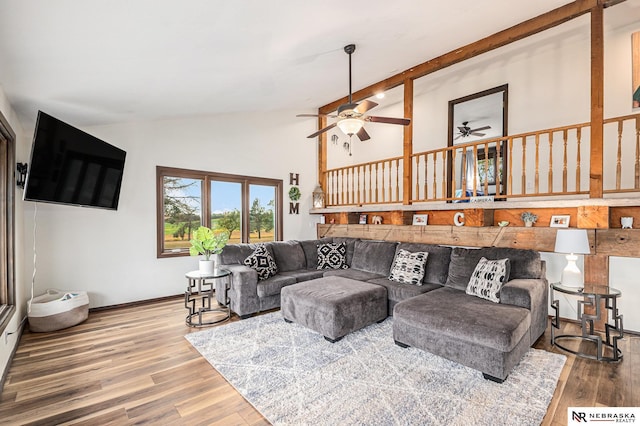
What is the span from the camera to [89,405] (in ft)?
6.98

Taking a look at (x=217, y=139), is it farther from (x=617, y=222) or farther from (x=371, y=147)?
(x=617, y=222)

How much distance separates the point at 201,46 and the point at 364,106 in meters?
1.78

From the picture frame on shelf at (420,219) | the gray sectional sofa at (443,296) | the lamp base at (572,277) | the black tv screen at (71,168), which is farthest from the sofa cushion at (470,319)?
the black tv screen at (71,168)

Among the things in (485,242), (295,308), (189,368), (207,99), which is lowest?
(189,368)

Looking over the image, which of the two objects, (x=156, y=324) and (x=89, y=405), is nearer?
(x=89, y=405)

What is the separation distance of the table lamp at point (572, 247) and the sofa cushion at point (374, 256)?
1.96 metres

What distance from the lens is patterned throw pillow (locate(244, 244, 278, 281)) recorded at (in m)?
4.16

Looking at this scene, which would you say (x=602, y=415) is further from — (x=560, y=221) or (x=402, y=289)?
(x=560, y=221)

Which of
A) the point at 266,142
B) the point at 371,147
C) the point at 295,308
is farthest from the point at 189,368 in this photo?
the point at 371,147

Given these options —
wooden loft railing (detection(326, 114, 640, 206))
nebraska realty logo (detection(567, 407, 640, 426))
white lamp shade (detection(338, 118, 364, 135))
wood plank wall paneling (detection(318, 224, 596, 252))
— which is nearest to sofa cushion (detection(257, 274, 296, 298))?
wood plank wall paneling (detection(318, 224, 596, 252))

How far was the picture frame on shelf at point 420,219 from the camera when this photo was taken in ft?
16.8

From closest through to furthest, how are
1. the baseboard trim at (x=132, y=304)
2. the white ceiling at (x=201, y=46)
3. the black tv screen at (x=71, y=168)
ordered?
the white ceiling at (x=201, y=46) → the black tv screen at (x=71, y=168) → the baseboard trim at (x=132, y=304)

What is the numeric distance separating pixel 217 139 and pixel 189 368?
12.3 feet

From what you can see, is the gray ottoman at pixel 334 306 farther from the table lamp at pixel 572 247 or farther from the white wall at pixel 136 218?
the white wall at pixel 136 218
